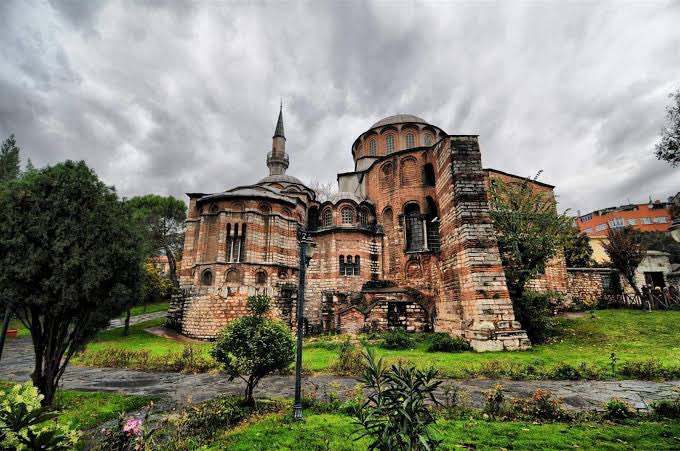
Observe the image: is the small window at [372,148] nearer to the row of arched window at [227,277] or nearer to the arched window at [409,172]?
the arched window at [409,172]

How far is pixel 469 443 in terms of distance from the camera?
4562 mm

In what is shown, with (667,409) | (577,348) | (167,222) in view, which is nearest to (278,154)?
(167,222)

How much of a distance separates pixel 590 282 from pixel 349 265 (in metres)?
17.3

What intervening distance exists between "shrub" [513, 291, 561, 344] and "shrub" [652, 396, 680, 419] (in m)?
7.68

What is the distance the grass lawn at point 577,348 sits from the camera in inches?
377

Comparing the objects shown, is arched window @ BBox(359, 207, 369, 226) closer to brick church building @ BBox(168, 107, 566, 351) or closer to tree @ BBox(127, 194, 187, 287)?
brick church building @ BBox(168, 107, 566, 351)

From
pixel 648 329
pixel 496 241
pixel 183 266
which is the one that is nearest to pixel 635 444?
pixel 496 241

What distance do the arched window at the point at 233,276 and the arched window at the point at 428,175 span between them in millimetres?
14409

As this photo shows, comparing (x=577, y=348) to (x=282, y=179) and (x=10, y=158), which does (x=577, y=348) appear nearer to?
(x=282, y=179)

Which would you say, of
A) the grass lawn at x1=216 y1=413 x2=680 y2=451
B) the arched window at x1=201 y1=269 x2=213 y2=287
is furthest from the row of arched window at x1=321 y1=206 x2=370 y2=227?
the grass lawn at x1=216 y1=413 x2=680 y2=451

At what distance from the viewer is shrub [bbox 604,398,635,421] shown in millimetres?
5477

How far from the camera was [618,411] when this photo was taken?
554 centimetres

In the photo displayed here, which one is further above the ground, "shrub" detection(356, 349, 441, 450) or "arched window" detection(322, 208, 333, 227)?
"arched window" detection(322, 208, 333, 227)

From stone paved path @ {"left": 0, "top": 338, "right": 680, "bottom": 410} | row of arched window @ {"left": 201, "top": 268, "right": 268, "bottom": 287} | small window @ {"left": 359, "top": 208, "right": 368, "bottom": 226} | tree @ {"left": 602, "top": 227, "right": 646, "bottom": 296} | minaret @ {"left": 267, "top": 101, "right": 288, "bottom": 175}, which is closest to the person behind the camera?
stone paved path @ {"left": 0, "top": 338, "right": 680, "bottom": 410}
